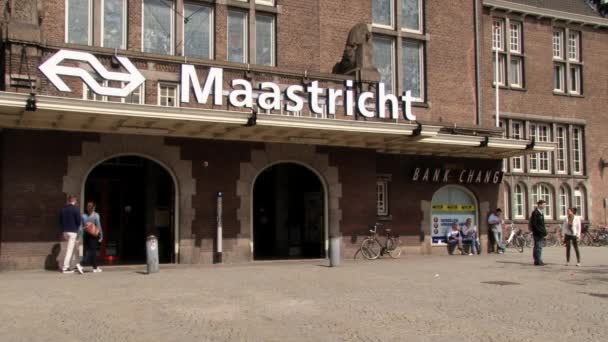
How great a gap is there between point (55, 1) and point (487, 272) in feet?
44.5

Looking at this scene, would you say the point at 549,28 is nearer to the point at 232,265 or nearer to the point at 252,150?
the point at 252,150

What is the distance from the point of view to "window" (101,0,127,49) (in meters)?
19.1

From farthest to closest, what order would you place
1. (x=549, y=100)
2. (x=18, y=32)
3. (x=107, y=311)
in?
(x=549, y=100) < (x=18, y=32) < (x=107, y=311)

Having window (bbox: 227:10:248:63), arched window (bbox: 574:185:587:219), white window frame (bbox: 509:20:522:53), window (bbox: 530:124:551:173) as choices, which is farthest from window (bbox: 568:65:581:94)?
window (bbox: 227:10:248:63)

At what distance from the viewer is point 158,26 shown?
2002cm

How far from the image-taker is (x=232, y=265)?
59.6ft

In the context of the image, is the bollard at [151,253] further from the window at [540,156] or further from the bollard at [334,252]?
the window at [540,156]

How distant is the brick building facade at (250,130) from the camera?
53.9 ft

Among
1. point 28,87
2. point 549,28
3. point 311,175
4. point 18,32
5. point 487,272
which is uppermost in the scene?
point 549,28

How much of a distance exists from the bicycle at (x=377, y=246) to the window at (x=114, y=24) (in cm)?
943

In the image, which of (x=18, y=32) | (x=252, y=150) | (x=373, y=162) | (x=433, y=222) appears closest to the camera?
(x=18, y=32)

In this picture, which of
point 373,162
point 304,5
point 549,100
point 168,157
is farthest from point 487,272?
point 549,100

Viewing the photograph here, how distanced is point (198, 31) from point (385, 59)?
7244mm

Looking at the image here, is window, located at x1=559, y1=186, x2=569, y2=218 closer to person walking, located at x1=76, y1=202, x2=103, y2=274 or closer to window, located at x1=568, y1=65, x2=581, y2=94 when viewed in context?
window, located at x1=568, y1=65, x2=581, y2=94
